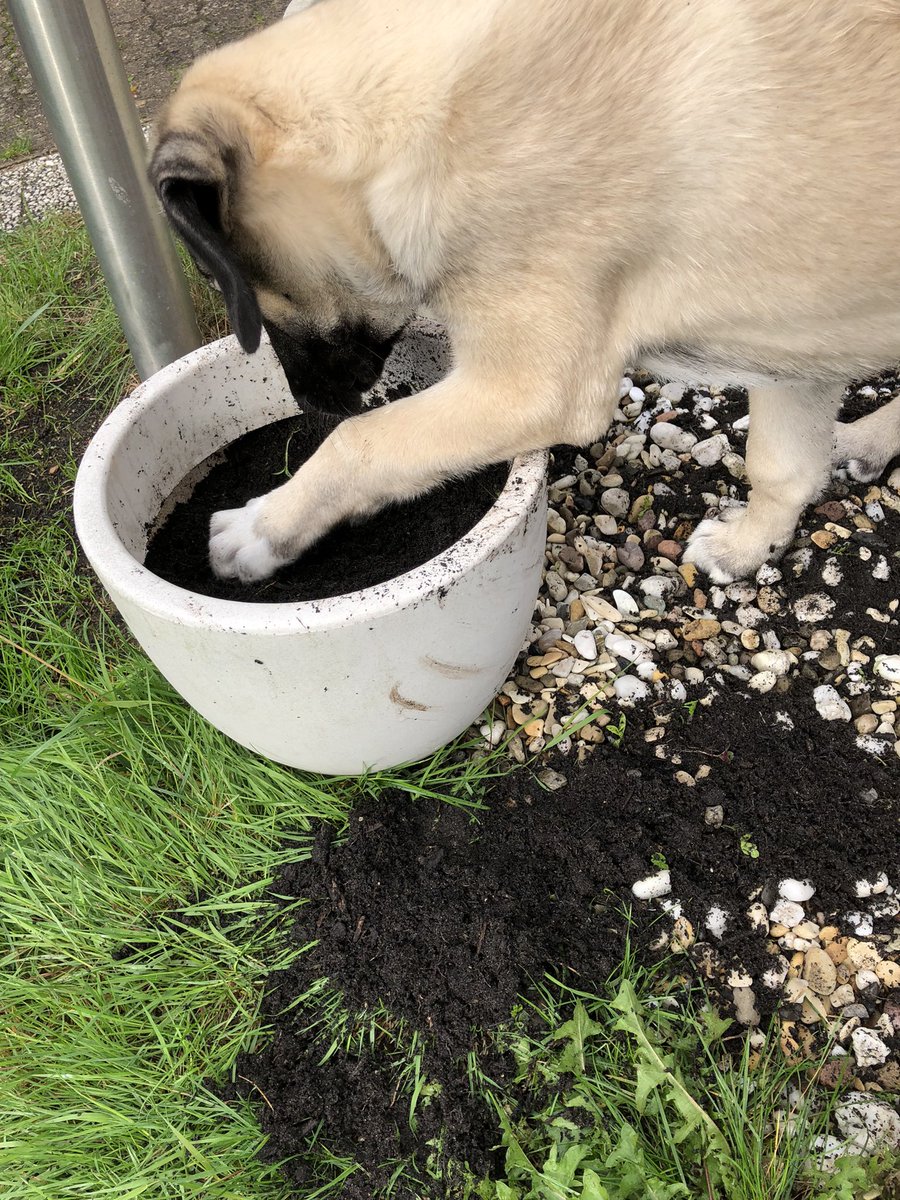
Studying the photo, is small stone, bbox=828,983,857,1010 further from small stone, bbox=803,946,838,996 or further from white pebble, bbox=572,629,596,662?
white pebble, bbox=572,629,596,662

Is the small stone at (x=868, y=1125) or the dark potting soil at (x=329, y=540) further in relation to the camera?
the dark potting soil at (x=329, y=540)

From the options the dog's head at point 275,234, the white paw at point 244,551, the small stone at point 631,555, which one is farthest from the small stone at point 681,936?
the dog's head at point 275,234

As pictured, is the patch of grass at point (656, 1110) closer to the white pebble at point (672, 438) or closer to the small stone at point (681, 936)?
the small stone at point (681, 936)

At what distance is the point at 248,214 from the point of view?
185 cm

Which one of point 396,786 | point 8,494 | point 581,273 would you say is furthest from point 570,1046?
point 8,494

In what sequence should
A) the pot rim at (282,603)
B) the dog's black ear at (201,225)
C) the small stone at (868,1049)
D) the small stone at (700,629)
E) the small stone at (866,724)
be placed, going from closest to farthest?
the dog's black ear at (201,225) → the pot rim at (282,603) → the small stone at (868,1049) → the small stone at (866,724) → the small stone at (700,629)

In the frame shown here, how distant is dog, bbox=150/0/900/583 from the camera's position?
5.88 feet

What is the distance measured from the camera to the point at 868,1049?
197cm

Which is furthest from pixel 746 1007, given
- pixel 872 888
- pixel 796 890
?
pixel 872 888

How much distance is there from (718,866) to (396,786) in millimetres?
752

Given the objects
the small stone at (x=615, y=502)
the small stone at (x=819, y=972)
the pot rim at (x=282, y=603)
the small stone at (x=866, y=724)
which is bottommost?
the small stone at (x=819, y=972)

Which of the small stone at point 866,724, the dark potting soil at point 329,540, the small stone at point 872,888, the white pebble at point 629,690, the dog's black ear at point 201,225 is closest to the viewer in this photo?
the dog's black ear at point 201,225

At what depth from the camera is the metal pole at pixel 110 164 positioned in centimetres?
245

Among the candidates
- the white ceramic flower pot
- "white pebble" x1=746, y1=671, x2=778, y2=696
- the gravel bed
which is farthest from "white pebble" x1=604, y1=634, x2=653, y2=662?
the white ceramic flower pot
